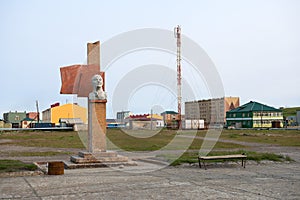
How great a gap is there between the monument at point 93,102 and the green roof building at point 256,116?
219 feet

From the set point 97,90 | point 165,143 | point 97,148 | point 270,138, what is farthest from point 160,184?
point 270,138

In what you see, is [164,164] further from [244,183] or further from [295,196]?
[295,196]

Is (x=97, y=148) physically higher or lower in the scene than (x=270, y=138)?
higher

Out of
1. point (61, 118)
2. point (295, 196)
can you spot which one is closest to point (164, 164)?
point (295, 196)

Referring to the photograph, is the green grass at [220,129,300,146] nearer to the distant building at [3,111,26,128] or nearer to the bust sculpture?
the bust sculpture

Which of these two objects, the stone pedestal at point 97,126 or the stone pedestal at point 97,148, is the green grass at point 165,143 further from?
the stone pedestal at point 97,126

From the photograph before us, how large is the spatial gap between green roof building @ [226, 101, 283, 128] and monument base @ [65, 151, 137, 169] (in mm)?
67001

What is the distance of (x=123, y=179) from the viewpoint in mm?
10242

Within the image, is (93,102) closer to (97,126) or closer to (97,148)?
(97,126)

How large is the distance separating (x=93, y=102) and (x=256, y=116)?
69346mm

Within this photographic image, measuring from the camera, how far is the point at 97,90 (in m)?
14.2

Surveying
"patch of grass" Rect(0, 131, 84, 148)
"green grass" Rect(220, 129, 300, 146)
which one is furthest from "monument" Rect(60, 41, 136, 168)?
"green grass" Rect(220, 129, 300, 146)

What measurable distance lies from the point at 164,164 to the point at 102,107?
10.9 ft

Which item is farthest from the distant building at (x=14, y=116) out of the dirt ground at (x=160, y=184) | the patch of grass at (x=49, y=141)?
the dirt ground at (x=160, y=184)
